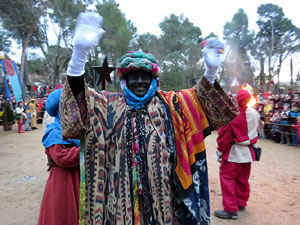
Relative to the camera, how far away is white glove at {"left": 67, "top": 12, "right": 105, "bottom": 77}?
1.48 meters

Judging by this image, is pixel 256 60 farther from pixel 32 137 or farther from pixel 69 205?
pixel 69 205

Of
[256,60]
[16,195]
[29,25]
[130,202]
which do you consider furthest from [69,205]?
[256,60]

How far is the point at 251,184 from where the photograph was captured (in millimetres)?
5059

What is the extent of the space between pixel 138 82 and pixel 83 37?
0.53m

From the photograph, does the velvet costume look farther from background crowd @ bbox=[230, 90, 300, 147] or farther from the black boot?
background crowd @ bbox=[230, 90, 300, 147]

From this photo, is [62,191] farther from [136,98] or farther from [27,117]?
[27,117]

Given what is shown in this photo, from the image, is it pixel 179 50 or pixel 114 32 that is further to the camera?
pixel 179 50

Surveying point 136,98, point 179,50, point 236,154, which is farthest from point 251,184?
point 179,50

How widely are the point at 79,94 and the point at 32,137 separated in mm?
10483

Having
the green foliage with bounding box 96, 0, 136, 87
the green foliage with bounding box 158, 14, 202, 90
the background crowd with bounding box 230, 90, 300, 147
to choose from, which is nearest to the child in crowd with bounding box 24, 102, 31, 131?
the background crowd with bounding box 230, 90, 300, 147

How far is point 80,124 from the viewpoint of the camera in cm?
158

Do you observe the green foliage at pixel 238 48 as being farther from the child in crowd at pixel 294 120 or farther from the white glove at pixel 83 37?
the white glove at pixel 83 37

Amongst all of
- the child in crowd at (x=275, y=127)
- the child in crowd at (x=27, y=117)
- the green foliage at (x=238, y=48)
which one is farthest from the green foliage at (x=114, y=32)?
the child in crowd at (x=275, y=127)

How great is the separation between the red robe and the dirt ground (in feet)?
5.98
